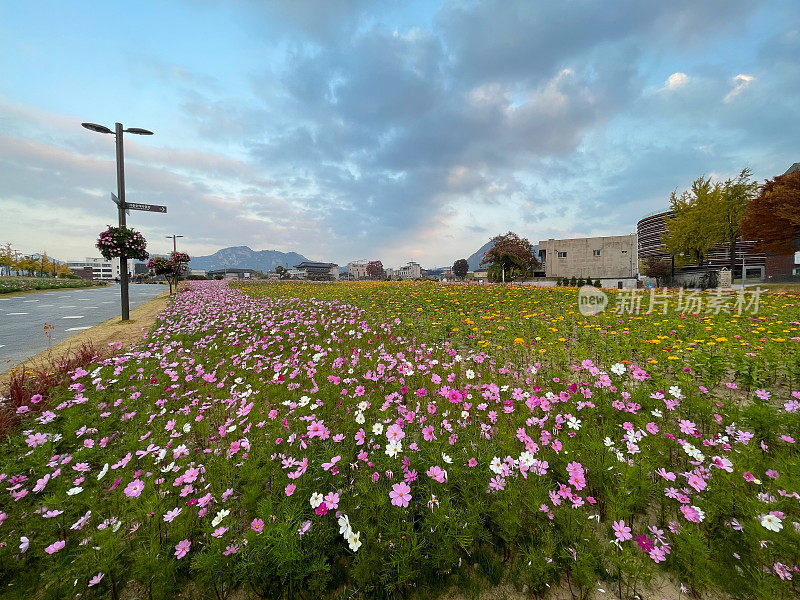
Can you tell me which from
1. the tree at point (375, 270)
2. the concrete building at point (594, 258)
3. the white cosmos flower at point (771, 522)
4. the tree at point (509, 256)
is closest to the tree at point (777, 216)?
the tree at point (509, 256)

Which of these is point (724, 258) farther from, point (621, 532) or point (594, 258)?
point (621, 532)

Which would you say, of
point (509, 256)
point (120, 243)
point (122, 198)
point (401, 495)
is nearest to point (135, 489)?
point (401, 495)

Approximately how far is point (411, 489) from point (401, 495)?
250mm

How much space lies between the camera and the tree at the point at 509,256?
1457 inches

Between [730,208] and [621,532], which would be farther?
[730,208]

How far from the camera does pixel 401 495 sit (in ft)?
6.98

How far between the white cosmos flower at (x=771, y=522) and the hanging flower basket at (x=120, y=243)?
677 inches

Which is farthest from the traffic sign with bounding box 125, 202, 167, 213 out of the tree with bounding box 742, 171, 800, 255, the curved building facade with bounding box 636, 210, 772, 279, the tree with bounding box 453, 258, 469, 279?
the curved building facade with bounding box 636, 210, 772, 279

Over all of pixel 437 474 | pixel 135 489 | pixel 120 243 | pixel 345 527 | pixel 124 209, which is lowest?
pixel 135 489

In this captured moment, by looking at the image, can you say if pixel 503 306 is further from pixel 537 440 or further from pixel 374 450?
pixel 374 450

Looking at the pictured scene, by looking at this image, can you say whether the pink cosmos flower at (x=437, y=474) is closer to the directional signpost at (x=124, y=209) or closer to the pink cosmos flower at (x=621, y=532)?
the pink cosmos flower at (x=621, y=532)

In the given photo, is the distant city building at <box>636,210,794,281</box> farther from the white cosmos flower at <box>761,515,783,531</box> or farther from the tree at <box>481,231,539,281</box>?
the white cosmos flower at <box>761,515,783,531</box>

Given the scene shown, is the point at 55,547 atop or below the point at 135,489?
below

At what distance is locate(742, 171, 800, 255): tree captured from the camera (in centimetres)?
1919
